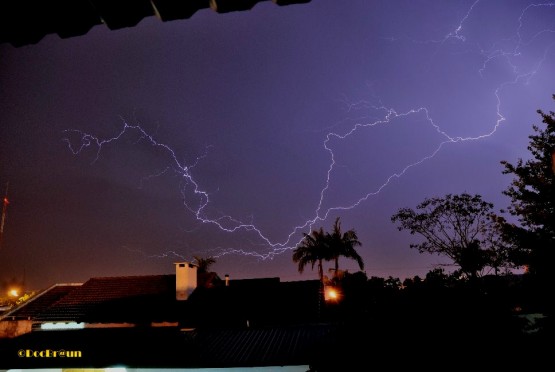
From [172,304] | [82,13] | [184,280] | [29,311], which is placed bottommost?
[29,311]

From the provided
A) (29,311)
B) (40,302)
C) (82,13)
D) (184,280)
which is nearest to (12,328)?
(29,311)

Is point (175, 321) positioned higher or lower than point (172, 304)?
lower

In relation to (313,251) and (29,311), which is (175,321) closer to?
(29,311)

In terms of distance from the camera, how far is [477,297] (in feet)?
13.7

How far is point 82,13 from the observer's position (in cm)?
170

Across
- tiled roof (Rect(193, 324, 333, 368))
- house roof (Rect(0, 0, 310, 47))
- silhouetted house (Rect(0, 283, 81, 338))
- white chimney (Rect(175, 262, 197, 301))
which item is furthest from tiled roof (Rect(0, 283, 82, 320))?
house roof (Rect(0, 0, 310, 47))

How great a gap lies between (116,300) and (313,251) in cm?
2085

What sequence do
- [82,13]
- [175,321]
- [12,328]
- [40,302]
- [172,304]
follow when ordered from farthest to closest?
1. [40,302]
2. [172,304]
3. [175,321]
4. [12,328]
5. [82,13]

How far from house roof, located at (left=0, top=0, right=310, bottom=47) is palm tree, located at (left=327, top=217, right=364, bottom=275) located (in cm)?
3293

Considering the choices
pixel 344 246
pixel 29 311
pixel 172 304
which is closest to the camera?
pixel 172 304

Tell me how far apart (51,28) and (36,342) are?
13648 millimetres

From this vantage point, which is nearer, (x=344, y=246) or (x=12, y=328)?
(x=12, y=328)

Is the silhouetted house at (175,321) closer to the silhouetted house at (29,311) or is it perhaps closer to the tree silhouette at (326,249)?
the silhouetted house at (29,311)

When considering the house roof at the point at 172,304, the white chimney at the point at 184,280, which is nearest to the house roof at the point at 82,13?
the house roof at the point at 172,304
